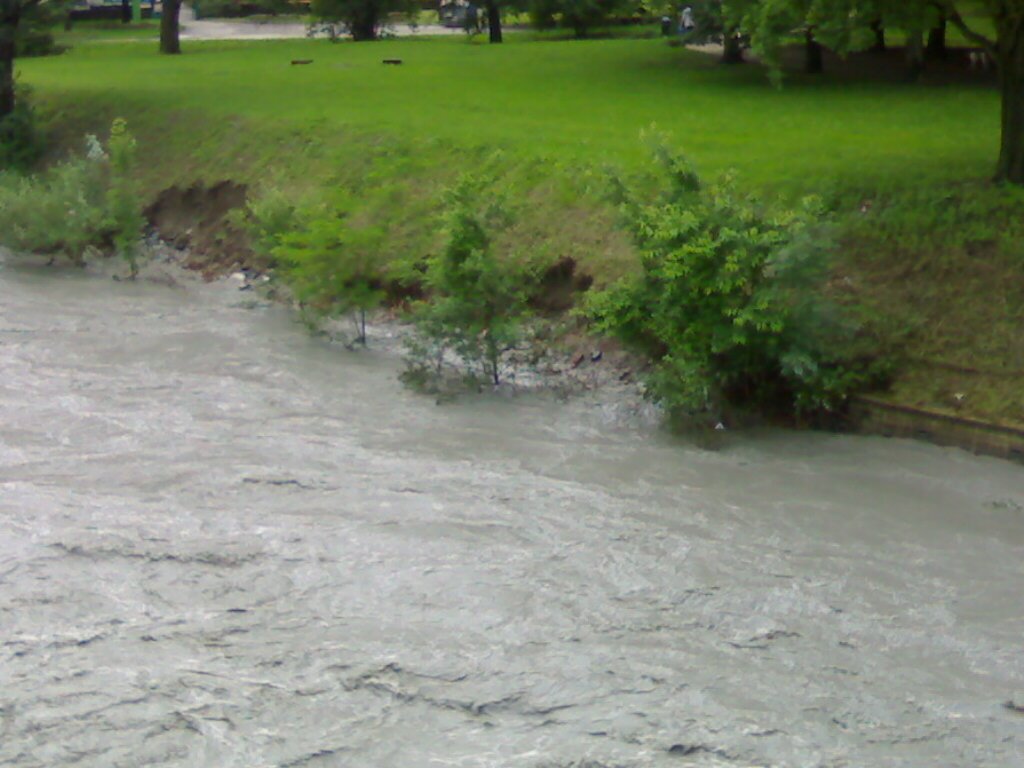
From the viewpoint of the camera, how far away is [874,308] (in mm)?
14711

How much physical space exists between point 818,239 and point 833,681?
587 cm

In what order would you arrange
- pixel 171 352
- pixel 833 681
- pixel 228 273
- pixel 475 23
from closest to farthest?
1. pixel 833 681
2. pixel 171 352
3. pixel 228 273
4. pixel 475 23

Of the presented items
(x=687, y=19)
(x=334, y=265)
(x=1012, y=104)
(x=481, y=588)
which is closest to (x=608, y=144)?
(x=334, y=265)

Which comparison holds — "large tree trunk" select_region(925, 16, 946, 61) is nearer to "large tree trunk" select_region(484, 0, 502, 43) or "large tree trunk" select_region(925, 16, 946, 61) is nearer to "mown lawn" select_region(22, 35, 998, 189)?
"mown lawn" select_region(22, 35, 998, 189)

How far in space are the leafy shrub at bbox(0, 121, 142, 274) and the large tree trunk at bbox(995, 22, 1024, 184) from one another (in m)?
12.7

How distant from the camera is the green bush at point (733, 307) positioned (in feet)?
44.5

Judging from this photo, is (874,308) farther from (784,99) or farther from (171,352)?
(784,99)

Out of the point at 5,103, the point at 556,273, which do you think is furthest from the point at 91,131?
the point at 556,273

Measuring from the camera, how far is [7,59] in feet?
94.9

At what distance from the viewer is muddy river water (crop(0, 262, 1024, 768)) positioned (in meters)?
8.34

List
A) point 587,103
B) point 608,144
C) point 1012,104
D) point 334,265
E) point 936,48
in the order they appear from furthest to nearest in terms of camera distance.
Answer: point 936,48
point 587,103
point 608,144
point 334,265
point 1012,104

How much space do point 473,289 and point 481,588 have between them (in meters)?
5.85

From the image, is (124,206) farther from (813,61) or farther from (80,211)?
(813,61)

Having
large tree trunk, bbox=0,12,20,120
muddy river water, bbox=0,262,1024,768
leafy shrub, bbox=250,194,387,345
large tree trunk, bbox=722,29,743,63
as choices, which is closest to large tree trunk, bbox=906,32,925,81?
large tree trunk, bbox=722,29,743,63
